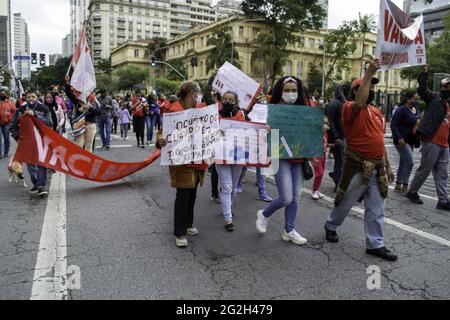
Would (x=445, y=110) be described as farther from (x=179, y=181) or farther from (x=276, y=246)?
(x=179, y=181)

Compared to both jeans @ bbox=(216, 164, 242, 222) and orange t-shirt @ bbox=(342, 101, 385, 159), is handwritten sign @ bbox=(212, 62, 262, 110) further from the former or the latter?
orange t-shirt @ bbox=(342, 101, 385, 159)

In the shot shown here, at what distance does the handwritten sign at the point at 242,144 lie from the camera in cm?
512

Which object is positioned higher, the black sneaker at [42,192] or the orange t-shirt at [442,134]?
the orange t-shirt at [442,134]

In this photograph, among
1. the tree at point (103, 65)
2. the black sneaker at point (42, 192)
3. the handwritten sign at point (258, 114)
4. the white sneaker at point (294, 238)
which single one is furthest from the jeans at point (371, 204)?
the tree at point (103, 65)

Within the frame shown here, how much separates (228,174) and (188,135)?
837mm

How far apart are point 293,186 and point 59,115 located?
7929mm

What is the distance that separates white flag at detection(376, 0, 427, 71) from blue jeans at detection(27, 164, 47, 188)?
18.4ft

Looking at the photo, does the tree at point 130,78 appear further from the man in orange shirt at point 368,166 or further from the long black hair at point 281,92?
the man in orange shirt at point 368,166

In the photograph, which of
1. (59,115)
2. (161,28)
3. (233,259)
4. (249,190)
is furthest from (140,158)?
(161,28)

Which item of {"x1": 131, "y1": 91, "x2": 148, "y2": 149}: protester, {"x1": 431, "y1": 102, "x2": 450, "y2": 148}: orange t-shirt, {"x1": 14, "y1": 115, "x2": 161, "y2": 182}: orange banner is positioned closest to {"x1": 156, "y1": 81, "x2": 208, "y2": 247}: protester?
{"x1": 14, "y1": 115, "x2": 161, "y2": 182}: orange banner

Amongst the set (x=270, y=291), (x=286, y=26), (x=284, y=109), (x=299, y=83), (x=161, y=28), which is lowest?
(x=270, y=291)

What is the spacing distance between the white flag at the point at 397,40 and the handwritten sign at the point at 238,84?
7.47ft

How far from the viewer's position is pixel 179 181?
4.76 meters

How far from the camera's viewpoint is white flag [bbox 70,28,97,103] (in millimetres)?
8320
